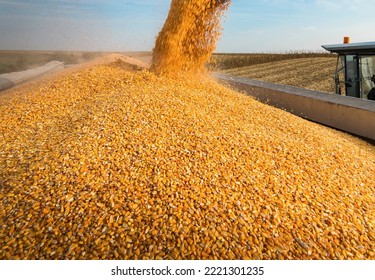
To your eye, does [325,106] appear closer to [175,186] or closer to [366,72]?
[366,72]

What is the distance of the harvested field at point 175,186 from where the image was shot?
81.4 inches

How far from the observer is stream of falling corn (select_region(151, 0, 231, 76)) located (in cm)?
452

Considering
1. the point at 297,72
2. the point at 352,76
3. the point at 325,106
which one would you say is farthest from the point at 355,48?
the point at 297,72

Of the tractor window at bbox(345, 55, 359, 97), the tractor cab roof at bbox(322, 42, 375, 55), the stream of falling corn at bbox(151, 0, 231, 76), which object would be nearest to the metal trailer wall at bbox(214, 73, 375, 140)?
the tractor window at bbox(345, 55, 359, 97)

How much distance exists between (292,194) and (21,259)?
1883mm

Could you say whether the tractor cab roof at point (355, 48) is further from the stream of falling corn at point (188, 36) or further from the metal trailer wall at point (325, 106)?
the stream of falling corn at point (188, 36)

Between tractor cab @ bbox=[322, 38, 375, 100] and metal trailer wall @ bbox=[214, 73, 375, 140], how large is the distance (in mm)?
481

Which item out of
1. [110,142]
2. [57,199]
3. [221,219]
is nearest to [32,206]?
[57,199]

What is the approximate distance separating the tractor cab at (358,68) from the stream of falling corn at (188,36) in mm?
1910

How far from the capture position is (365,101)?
4.21 m

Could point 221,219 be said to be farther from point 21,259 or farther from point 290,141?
point 290,141

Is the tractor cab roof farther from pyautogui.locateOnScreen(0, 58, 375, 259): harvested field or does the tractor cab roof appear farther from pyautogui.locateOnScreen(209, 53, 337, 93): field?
pyautogui.locateOnScreen(209, 53, 337, 93): field

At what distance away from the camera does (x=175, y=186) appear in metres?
2.41

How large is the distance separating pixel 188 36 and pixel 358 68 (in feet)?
8.14
